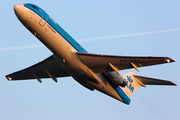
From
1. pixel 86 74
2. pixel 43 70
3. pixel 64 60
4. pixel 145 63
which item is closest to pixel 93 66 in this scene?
pixel 86 74

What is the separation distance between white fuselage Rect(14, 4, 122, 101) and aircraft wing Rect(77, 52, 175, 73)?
0.58m

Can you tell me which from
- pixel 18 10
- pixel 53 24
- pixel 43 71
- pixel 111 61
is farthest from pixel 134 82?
pixel 18 10

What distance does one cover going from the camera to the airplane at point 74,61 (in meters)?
23.3

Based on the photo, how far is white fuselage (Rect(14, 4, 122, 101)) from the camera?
22.9m

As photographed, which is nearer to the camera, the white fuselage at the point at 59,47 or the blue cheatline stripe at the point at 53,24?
the white fuselage at the point at 59,47

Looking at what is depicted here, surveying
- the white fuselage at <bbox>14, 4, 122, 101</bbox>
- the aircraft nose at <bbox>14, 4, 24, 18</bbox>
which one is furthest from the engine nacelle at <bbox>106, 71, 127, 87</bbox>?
the aircraft nose at <bbox>14, 4, 24, 18</bbox>

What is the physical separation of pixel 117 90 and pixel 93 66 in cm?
541

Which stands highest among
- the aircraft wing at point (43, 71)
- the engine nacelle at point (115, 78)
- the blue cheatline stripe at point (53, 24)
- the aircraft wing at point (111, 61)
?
the blue cheatline stripe at point (53, 24)

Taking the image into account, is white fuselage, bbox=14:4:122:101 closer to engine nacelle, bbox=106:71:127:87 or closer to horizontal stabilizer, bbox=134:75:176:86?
engine nacelle, bbox=106:71:127:87

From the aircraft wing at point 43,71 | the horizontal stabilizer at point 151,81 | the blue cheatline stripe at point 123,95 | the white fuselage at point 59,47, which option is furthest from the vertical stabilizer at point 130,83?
the aircraft wing at point 43,71

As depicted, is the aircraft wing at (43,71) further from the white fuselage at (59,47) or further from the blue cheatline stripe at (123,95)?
the blue cheatline stripe at (123,95)

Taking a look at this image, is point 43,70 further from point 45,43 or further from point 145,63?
point 145,63

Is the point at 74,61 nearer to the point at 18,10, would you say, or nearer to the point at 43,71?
the point at 43,71

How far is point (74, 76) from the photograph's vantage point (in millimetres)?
27109
